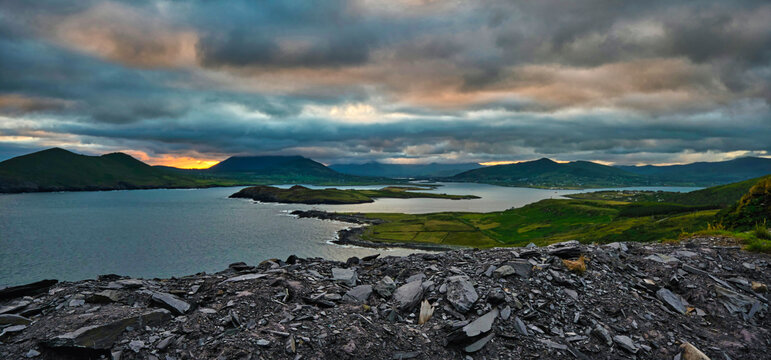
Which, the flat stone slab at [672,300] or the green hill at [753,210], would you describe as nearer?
the flat stone slab at [672,300]

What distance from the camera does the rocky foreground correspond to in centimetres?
912

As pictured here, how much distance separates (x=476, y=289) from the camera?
40.5ft

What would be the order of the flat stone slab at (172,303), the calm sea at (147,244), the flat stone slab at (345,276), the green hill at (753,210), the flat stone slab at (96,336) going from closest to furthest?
1. the flat stone slab at (96,336)
2. the flat stone slab at (172,303)
3. the flat stone slab at (345,276)
4. the green hill at (753,210)
5. the calm sea at (147,244)

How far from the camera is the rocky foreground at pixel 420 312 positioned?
9125 mm

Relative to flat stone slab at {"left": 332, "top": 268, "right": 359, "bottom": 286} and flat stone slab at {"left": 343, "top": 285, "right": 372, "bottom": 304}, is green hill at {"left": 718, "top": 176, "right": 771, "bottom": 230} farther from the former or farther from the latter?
flat stone slab at {"left": 332, "top": 268, "right": 359, "bottom": 286}

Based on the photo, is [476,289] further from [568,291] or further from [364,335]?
[364,335]

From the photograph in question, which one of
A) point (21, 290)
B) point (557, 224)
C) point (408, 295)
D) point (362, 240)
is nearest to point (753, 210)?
point (408, 295)

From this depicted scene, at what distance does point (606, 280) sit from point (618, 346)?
3.63 meters

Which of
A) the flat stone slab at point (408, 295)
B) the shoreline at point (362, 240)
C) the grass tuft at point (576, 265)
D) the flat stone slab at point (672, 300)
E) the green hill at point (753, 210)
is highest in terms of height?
the green hill at point (753, 210)

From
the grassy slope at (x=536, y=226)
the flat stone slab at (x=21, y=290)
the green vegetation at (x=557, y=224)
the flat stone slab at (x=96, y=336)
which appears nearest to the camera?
the flat stone slab at (x=96, y=336)

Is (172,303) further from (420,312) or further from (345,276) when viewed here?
(420,312)

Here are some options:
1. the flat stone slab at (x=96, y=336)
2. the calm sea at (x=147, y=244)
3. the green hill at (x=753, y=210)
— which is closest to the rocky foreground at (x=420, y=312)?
the flat stone slab at (x=96, y=336)

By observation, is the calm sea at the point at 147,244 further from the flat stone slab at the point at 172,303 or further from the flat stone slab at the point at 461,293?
the flat stone slab at the point at 461,293

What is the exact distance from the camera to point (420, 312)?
11500mm
